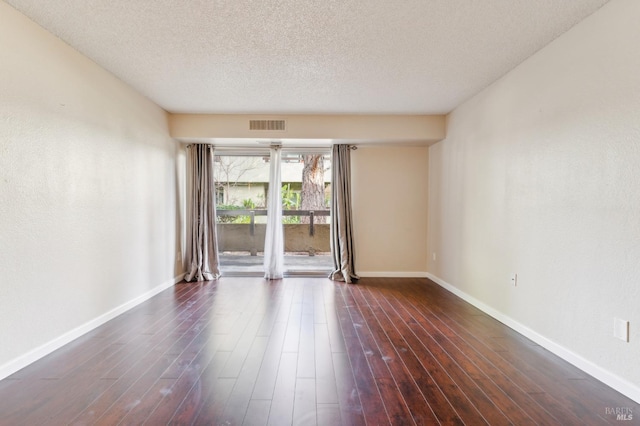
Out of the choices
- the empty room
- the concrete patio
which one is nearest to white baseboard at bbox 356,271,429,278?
the concrete patio

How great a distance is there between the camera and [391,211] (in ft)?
17.1

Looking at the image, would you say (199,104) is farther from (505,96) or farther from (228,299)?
(505,96)

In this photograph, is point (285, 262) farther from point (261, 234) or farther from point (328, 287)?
point (328, 287)

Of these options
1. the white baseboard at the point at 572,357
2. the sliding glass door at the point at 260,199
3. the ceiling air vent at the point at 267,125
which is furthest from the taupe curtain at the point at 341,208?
the white baseboard at the point at 572,357

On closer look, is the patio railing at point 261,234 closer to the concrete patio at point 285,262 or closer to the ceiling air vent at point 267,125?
the concrete patio at point 285,262

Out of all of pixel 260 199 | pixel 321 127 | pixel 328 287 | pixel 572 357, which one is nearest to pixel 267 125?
pixel 321 127

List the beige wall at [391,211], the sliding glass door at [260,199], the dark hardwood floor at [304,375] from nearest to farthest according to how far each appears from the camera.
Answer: the dark hardwood floor at [304,375] < the beige wall at [391,211] < the sliding glass door at [260,199]

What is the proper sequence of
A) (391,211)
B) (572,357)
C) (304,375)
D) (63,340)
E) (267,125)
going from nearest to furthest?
1. (304,375)
2. (572,357)
3. (63,340)
4. (267,125)
5. (391,211)

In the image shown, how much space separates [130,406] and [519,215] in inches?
131

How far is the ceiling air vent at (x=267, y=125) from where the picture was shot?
460 centimetres

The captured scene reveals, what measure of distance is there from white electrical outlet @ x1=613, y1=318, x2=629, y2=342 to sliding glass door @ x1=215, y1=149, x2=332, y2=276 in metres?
3.74

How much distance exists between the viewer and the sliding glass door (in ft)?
17.6

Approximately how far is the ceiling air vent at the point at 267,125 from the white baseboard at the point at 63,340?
8.58 ft

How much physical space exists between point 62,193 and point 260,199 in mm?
3004
